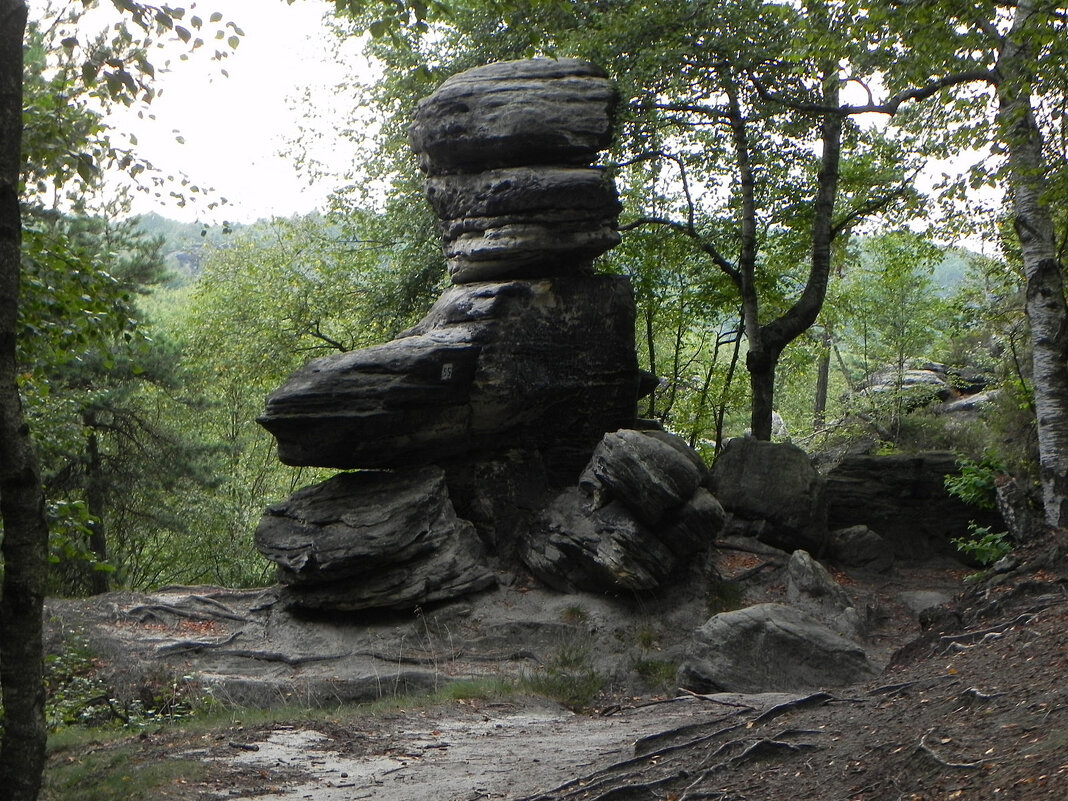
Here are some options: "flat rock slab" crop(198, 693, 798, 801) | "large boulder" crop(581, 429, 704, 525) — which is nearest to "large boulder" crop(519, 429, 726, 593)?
"large boulder" crop(581, 429, 704, 525)

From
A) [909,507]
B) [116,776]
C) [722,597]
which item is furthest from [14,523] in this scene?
[909,507]

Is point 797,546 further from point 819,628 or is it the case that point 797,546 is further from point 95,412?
point 95,412

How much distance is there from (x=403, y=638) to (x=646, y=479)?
166 inches

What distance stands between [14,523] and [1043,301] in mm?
11983

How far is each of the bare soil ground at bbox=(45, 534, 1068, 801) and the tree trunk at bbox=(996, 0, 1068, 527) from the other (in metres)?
3.87

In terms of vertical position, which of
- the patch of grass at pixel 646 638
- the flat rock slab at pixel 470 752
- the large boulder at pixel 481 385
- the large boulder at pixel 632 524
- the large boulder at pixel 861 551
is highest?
the large boulder at pixel 481 385

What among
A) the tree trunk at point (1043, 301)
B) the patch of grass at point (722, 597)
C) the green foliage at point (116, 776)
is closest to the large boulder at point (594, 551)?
the patch of grass at point (722, 597)

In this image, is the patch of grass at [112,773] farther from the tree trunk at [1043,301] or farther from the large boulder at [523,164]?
the tree trunk at [1043,301]

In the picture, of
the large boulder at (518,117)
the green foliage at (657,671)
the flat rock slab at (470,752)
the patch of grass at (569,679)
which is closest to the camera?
the flat rock slab at (470,752)

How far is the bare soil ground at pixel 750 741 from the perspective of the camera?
16.2 feet

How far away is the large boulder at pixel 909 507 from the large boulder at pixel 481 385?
14.7ft

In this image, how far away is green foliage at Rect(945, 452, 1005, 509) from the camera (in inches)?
631

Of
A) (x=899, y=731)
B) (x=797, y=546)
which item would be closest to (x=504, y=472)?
(x=797, y=546)

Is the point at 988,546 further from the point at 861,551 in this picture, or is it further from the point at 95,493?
the point at 95,493
